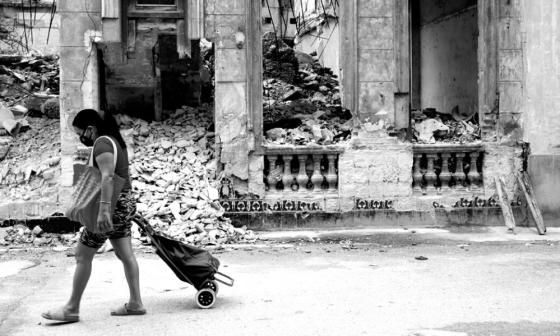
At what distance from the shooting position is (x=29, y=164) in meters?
11.0

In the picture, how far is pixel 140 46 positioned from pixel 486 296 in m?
7.61

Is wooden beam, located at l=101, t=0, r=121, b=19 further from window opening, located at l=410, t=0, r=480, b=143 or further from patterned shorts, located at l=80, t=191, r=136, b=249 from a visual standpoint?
window opening, located at l=410, t=0, r=480, b=143

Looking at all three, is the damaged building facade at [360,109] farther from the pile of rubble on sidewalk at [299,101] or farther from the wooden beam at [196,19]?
the pile of rubble on sidewalk at [299,101]

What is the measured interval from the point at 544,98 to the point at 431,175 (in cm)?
237

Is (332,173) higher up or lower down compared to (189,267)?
higher up

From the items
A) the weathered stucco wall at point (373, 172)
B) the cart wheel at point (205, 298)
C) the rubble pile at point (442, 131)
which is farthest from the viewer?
the rubble pile at point (442, 131)

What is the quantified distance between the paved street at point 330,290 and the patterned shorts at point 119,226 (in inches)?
26.1

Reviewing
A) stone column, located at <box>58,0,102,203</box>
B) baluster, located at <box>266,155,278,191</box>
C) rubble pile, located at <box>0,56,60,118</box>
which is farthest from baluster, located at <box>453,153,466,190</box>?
rubble pile, located at <box>0,56,60,118</box>

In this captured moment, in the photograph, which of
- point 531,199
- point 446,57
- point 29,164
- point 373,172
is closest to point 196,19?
point 29,164

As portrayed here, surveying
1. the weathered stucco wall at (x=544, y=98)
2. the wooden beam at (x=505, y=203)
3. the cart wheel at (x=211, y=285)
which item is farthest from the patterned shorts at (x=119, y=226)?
the weathered stucco wall at (x=544, y=98)

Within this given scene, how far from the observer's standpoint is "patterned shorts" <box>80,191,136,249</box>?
5402 millimetres

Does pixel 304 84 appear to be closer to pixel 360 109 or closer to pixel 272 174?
pixel 360 109

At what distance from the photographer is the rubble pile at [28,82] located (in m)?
12.7

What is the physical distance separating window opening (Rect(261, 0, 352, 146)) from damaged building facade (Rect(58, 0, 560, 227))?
289 millimetres
